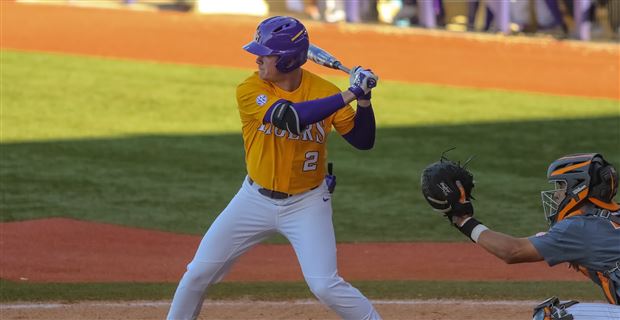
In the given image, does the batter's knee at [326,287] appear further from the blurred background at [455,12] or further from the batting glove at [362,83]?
the blurred background at [455,12]

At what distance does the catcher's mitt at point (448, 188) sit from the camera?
4.98m

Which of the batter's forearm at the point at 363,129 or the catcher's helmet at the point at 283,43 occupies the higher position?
the catcher's helmet at the point at 283,43

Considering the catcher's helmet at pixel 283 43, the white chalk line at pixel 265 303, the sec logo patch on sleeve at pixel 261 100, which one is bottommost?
the white chalk line at pixel 265 303

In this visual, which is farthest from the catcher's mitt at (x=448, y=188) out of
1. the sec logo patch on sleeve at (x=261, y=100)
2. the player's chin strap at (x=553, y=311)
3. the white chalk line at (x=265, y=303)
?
the white chalk line at (x=265, y=303)

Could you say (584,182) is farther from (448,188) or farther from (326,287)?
(326,287)

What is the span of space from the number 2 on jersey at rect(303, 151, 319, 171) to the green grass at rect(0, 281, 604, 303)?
7.04 ft

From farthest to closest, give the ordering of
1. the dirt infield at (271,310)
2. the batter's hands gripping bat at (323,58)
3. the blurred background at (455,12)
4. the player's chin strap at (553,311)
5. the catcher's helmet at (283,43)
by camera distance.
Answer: the blurred background at (455,12), the dirt infield at (271,310), the batter's hands gripping bat at (323,58), the catcher's helmet at (283,43), the player's chin strap at (553,311)

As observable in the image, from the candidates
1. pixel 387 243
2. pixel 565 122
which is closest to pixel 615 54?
pixel 565 122

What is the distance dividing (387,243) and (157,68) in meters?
9.22

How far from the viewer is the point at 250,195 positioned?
5984 millimetres

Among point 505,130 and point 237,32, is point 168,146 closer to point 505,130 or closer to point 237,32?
point 505,130

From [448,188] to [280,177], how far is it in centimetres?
121

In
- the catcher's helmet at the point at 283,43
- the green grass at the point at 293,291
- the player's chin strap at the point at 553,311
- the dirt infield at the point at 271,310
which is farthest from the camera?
the green grass at the point at 293,291

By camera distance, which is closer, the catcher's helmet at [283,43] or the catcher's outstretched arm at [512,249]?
the catcher's outstretched arm at [512,249]
